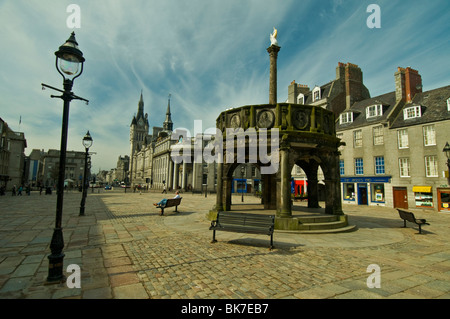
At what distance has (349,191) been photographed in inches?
1173

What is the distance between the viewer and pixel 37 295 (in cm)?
383

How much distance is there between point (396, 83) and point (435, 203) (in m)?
14.0

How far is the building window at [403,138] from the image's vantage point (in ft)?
79.0

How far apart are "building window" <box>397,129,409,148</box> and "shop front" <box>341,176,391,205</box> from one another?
3660 mm

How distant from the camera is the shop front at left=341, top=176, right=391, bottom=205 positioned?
2619 cm

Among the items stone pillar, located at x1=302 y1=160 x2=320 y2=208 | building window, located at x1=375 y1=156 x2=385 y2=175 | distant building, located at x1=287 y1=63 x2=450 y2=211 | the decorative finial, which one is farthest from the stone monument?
building window, located at x1=375 y1=156 x2=385 y2=175

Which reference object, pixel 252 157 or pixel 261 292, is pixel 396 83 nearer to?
pixel 252 157

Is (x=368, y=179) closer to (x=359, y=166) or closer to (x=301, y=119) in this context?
(x=359, y=166)

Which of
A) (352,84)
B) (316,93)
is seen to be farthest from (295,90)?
(352,84)

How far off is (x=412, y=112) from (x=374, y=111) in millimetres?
4016

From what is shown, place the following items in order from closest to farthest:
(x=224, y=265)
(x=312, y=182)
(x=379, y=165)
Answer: (x=224, y=265), (x=312, y=182), (x=379, y=165)

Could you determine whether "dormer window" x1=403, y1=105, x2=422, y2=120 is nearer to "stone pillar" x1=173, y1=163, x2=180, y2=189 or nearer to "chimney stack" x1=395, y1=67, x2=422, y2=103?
"chimney stack" x1=395, y1=67, x2=422, y2=103

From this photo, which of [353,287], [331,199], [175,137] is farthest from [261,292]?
[175,137]

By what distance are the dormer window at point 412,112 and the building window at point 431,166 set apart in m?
4.59
